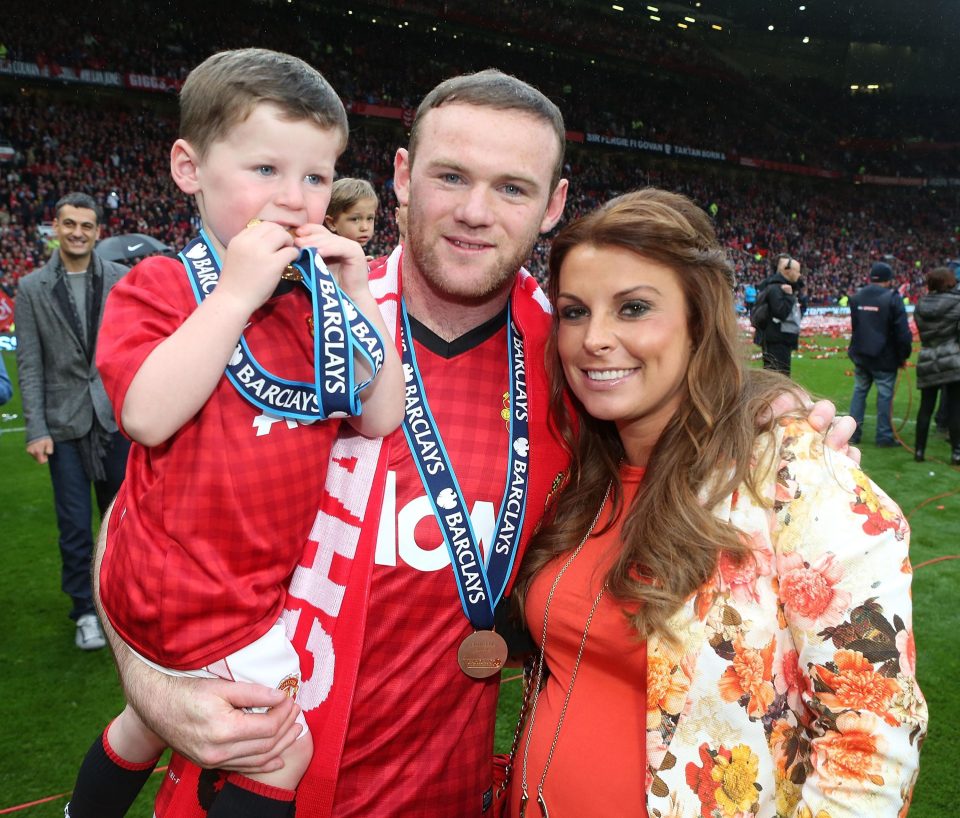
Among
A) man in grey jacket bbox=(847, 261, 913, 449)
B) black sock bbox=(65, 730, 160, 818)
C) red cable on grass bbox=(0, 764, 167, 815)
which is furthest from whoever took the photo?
man in grey jacket bbox=(847, 261, 913, 449)

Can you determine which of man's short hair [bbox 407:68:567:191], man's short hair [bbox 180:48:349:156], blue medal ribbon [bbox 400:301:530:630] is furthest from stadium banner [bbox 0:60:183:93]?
blue medal ribbon [bbox 400:301:530:630]

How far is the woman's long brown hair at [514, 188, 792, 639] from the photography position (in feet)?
4.83

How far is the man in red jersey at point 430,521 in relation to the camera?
5.19 feet

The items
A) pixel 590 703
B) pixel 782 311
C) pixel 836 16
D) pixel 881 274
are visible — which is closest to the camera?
pixel 590 703

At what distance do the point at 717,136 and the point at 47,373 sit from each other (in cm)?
3312

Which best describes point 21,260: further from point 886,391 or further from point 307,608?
point 307,608

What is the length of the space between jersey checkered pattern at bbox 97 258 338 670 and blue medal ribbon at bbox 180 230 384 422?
0.03 metres

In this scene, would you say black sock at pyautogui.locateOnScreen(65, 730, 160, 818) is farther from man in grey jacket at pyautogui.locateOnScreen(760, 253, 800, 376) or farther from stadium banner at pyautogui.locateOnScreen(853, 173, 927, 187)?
stadium banner at pyautogui.locateOnScreen(853, 173, 927, 187)

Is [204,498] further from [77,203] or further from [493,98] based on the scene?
[77,203]

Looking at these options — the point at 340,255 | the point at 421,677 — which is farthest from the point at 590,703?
the point at 340,255

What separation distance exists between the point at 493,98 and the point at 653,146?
102ft

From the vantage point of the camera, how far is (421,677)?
1680mm

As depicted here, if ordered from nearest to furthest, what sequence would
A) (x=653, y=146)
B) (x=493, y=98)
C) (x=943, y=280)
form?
(x=493, y=98) < (x=943, y=280) < (x=653, y=146)

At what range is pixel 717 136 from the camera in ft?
107
